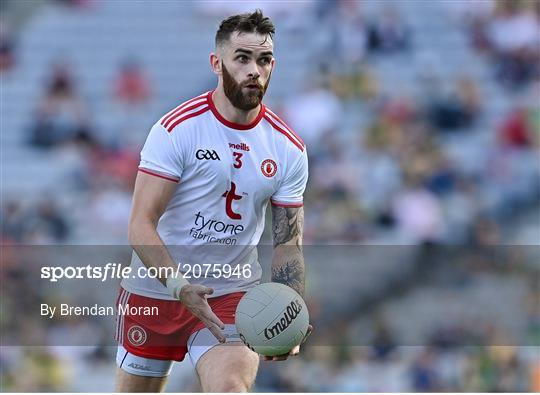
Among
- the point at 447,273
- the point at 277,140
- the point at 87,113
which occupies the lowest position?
the point at 447,273

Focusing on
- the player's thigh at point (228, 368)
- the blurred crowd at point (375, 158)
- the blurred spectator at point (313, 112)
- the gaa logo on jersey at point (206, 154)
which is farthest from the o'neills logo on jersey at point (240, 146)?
the blurred spectator at point (313, 112)

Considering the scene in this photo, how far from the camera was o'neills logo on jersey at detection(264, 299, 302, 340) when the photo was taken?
21.0 feet

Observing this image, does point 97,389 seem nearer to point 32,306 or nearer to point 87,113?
point 32,306

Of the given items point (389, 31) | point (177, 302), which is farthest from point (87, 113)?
point (177, 302)

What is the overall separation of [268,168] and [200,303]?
39.0 inches

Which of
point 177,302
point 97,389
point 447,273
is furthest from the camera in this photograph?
point 447,273

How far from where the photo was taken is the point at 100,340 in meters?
13.3

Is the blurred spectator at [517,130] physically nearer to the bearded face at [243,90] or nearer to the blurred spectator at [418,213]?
the blurred spectator at [418,213]

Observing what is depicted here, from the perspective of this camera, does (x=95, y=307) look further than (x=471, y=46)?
No

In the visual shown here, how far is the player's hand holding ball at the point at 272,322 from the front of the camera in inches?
252

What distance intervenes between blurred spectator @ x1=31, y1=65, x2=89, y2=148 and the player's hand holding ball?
960 cm

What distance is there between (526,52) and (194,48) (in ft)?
16.0

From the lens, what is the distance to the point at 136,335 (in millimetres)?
7094

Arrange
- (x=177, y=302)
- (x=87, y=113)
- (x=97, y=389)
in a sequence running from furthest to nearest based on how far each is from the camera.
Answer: (x=87, y=113), (x=97, y=389), (x=177, y=302)
